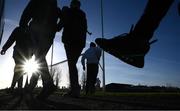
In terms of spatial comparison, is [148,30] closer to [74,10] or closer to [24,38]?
[74,10]

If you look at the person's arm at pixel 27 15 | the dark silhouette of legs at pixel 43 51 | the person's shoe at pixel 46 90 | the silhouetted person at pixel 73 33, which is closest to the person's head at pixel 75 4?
the silhouetted person at pixel 73 33

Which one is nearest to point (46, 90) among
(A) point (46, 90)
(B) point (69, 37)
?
(A) point (46, 90)

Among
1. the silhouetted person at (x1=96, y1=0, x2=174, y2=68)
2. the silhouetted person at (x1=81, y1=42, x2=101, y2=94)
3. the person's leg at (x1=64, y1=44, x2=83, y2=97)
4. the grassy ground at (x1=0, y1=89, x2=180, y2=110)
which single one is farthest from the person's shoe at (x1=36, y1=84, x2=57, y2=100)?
Answer: the silhouetted person at (x1=81, y1=42, x2=101, y2=94)

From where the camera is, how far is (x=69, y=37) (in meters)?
6.19

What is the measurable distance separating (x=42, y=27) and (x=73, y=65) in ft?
4.72

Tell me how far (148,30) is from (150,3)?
0.31 m

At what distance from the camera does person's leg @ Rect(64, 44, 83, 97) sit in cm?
584

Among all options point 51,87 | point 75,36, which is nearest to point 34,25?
point 51,87

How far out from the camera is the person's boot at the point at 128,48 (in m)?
3.51

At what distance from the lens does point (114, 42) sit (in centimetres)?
365

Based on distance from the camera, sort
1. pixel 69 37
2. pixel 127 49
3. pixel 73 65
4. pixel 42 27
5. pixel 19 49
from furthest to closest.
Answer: pixel 19 49
pixel 69 37
pixel 73 65
pixel 42 27
pixel 127 49

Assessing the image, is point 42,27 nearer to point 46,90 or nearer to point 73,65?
point 46,90

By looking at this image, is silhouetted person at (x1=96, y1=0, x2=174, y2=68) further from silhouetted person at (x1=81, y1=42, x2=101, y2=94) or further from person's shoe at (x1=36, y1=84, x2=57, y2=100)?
silhouetted person at (x1=81, y1=42, x2=101, y2=94)

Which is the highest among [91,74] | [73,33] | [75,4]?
[75,4]
